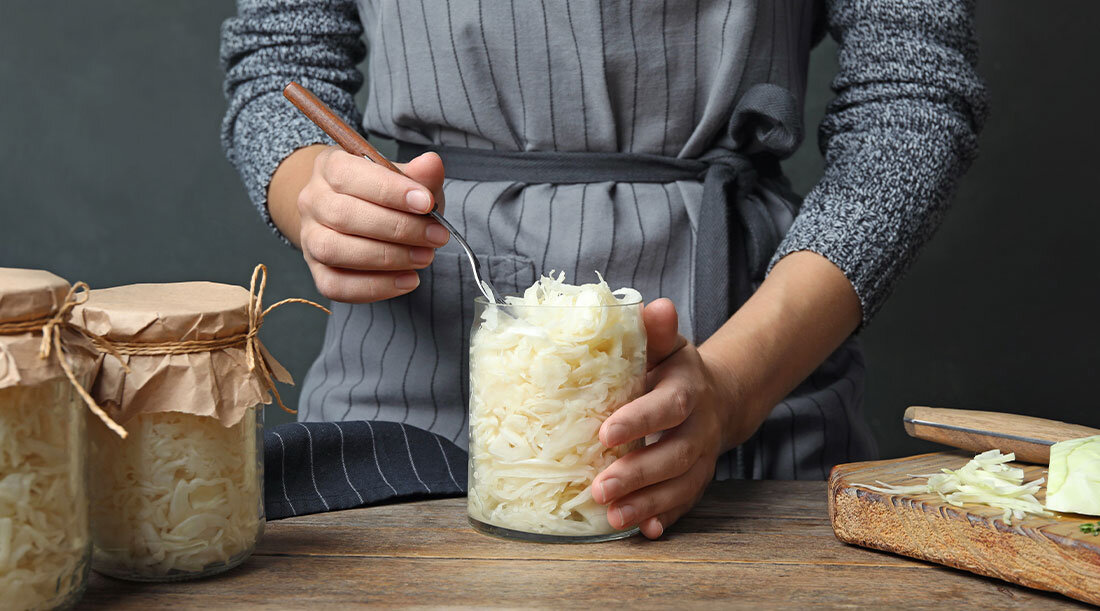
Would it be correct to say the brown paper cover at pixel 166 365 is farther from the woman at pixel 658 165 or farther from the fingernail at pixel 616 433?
the woman at pixel 658 165

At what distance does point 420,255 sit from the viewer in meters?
0.89

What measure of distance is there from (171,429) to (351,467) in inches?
11.5

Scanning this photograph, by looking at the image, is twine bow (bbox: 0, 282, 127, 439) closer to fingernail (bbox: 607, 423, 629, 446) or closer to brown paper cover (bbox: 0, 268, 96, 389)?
brown paper cover (bbox: 0, 268, 96, 389)

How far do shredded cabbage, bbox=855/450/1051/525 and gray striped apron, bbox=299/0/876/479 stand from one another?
1.13 ft

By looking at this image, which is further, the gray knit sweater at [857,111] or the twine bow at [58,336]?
the gray knit sweater at [857,111]

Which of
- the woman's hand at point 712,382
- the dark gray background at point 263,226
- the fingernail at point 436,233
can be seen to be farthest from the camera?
the dark gray background at point 263,226

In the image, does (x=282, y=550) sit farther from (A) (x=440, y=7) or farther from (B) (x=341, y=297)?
(A) (x=440, y=7)

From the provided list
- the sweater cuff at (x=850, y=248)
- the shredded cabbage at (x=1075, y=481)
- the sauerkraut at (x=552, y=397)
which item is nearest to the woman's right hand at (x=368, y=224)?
the sauerkraut at (x=552, y=397)

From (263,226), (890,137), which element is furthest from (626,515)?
(263,226)

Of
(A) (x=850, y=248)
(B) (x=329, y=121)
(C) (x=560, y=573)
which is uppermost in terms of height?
(B) (x=329, y=121)

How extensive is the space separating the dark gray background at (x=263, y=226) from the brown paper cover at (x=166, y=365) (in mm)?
1673

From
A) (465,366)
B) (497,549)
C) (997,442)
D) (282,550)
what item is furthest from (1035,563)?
(465,366)

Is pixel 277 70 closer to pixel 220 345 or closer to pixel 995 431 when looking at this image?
pixel 220 345

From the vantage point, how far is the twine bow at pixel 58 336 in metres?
0.55
